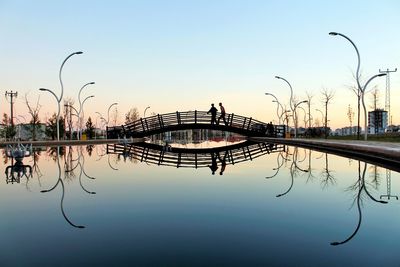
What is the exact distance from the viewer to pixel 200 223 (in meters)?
5.75

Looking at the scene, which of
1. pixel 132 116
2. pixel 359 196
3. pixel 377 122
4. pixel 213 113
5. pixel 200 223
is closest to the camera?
pixel 200 223

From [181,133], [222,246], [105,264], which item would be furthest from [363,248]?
[181,133]

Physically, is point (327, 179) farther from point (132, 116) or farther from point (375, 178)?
point (132, 116)

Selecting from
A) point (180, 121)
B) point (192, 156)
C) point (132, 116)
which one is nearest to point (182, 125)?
point (180, 121)

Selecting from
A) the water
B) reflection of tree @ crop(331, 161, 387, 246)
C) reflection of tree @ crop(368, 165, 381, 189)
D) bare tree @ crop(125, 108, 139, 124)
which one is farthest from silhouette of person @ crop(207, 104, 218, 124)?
bare tree @ crop(125, 108, 139, 124)

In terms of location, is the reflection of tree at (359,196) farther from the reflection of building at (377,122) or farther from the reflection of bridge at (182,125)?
the reflection of building at (377,122)

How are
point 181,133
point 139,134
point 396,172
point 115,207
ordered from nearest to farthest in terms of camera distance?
point 115,207
point 396,172
point 139,134
point 181,133

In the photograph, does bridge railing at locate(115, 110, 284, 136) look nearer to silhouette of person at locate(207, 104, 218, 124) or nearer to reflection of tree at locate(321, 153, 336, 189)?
silhouette of person at locate(207, 104, 218, 124)

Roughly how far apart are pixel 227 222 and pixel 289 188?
382 cm

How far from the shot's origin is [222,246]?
4.56m

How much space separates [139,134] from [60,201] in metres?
40.5

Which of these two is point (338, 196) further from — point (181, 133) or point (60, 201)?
point (181, 133)

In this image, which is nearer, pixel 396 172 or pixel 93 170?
pixel 396 172

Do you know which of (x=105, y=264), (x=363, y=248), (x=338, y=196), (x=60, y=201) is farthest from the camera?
(x=338, y=196)
